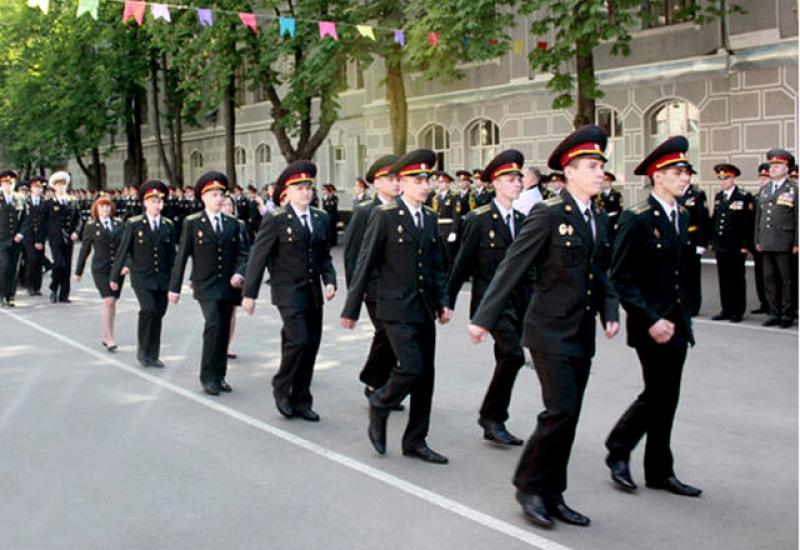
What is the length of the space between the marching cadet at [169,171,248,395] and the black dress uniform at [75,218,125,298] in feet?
10.1

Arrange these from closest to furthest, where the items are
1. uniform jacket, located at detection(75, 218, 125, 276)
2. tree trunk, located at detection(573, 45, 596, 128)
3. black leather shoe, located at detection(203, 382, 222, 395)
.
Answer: black leather shoe, located at detection(203, 382, 222, 395), uniform jacket, located at detection(75, 218, 125, 276), tree trunk, located at detection(573, 45, 596, 128)

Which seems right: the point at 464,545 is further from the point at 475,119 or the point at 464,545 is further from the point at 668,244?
the point at 475,119

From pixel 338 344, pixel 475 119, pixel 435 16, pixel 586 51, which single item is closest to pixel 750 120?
pixel 586 51

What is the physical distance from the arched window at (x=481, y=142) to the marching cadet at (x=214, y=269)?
67.0ft

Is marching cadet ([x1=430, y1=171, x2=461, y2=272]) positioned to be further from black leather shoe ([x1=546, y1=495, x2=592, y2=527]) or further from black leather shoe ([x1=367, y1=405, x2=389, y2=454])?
black leather shoe ([x1=546, y1=495, x2=592, y2=527])

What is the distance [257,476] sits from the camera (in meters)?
6.75

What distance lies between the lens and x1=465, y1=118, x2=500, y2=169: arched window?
30188 millimetres

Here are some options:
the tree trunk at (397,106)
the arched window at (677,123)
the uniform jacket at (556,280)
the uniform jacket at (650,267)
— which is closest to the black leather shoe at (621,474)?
the uniform jacket at (650,267)

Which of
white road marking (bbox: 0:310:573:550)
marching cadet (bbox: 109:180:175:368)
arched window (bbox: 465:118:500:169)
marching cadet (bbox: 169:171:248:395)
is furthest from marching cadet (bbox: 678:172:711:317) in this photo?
arched window (bbox: 465:118:500:169)

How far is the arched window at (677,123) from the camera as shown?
24297 millimetres

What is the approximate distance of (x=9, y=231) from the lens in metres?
17.8

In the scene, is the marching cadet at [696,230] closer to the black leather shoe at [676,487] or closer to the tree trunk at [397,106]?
the black leather shoe at [676,487]

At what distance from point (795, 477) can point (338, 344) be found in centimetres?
641

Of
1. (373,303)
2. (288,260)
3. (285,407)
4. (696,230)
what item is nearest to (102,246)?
(288,260)
